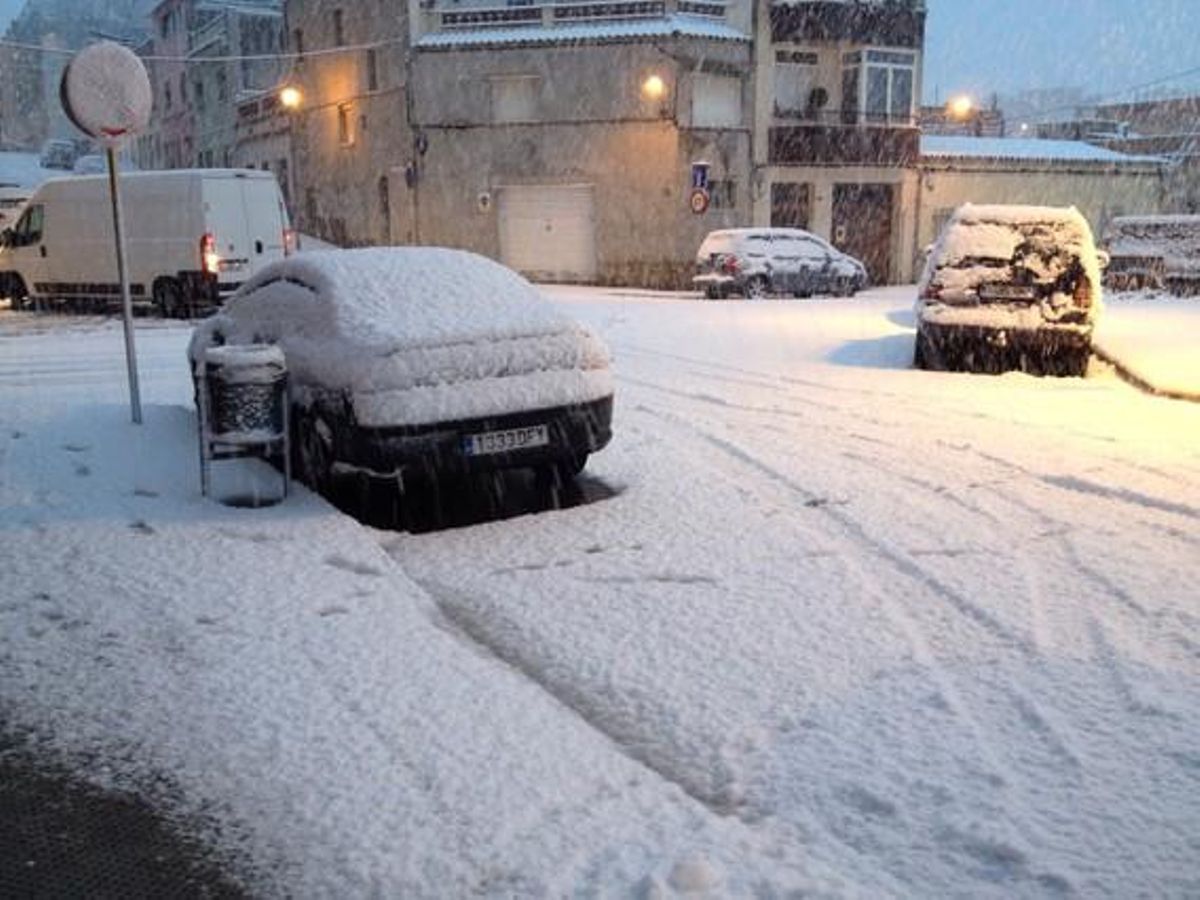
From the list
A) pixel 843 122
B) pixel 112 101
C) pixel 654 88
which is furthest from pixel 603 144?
pixel 112 101

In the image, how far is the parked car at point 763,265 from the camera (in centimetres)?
2542

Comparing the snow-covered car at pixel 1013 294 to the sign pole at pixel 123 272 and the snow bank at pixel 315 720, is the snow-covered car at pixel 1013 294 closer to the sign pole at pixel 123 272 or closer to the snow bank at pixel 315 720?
the snow bank at pixel 315 720

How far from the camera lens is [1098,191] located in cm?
4022

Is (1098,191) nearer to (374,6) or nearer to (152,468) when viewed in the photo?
(374,6)

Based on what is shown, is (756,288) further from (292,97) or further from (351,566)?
(351,566)

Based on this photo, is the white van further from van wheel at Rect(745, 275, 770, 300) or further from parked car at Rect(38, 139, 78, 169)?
parked car at Rect(38, 139, 78, 169)

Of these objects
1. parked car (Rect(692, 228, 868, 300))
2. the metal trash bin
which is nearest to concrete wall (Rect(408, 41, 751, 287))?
parked car (Rect(692, 228, 868, 300))

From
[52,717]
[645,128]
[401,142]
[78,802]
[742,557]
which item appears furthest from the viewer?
[401,142]

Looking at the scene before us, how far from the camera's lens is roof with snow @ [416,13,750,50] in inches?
1252

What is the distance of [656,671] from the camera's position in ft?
13.7

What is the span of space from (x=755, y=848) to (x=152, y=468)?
5.41 metres

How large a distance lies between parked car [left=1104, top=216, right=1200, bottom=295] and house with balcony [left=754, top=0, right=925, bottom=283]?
37.4 feet

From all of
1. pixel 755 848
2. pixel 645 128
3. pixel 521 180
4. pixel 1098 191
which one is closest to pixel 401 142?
pixel 521 180

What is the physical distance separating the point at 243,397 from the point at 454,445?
128 cm
